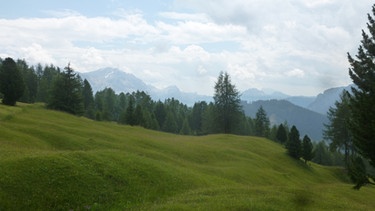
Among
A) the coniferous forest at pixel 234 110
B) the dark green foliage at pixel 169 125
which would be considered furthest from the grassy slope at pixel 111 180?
the dark green foliage at pixel 169 125

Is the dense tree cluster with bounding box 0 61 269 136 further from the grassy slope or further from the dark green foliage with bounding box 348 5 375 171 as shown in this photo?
the dark green foliage with bounding box 348 5 375 171

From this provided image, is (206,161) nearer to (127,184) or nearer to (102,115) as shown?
(127,184)

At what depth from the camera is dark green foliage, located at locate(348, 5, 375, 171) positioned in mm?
25484

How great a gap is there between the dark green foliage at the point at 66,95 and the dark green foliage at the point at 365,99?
67.6 metres

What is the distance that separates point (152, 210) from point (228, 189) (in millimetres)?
11407

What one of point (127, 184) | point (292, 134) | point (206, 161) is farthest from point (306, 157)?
point (127, 184)

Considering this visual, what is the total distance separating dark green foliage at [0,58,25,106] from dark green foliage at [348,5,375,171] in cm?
6231

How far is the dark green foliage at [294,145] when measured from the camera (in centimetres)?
7406

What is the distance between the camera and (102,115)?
11106 centimetres

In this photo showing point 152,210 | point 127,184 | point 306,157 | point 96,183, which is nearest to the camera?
point 152,210

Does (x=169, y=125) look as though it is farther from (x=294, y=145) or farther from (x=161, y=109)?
(x=294, y=145)

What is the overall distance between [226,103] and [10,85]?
53.2m

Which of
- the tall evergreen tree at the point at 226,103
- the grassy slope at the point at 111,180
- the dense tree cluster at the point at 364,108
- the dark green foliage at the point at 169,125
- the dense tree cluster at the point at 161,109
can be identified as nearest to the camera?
the grassy slope at the point at 111,180

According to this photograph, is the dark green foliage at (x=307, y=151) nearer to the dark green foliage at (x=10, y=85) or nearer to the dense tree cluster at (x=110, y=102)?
the dense tree cluster at (x=110, y=102)
